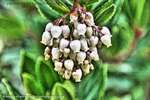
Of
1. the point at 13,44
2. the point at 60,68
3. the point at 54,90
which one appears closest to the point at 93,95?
the point at 54,90

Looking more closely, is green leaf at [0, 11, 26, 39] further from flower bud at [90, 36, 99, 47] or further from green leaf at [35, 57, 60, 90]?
flower bud at [90, 36, 99, 47]

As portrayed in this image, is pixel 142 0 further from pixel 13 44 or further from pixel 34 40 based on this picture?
pixel 13 44

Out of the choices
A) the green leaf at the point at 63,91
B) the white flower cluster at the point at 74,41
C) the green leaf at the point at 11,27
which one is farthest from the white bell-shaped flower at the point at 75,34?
the green leaf at the point at 11,27

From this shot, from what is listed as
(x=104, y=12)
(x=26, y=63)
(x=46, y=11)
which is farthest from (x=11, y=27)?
(x=104, y=12)

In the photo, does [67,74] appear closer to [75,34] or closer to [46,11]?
[75,34]

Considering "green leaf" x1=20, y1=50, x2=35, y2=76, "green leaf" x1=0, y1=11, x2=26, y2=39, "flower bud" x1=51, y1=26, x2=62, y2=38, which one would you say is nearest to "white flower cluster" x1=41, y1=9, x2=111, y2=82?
"flower bud" x1=51, y1=26, x2=62, y2=38
